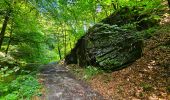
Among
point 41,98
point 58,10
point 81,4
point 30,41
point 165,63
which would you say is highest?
point 81,4

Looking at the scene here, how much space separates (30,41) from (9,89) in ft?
30.2

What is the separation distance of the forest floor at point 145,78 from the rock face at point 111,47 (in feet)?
2.27

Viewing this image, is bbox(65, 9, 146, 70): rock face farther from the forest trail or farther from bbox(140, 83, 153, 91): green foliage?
the forest trail

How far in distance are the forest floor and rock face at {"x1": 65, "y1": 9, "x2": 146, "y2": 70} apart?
0.69 meters

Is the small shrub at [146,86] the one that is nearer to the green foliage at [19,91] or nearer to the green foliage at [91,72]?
the green foliage at [91,72]

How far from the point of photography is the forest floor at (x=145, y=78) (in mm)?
10336

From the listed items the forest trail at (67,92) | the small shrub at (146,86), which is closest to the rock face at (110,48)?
the small shrub at (146,86)

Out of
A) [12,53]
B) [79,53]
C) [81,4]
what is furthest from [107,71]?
[12,53]

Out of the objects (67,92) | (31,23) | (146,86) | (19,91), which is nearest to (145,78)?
(146,86)

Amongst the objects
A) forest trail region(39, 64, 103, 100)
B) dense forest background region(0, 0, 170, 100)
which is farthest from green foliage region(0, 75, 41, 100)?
forest trail region(39, 64, 103, 100)

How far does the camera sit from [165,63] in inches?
465

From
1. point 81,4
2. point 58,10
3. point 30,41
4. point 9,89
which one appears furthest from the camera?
point 81,4

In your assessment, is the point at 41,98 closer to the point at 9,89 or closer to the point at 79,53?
the point at 9,89

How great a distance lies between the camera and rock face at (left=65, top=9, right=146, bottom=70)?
1407cm
